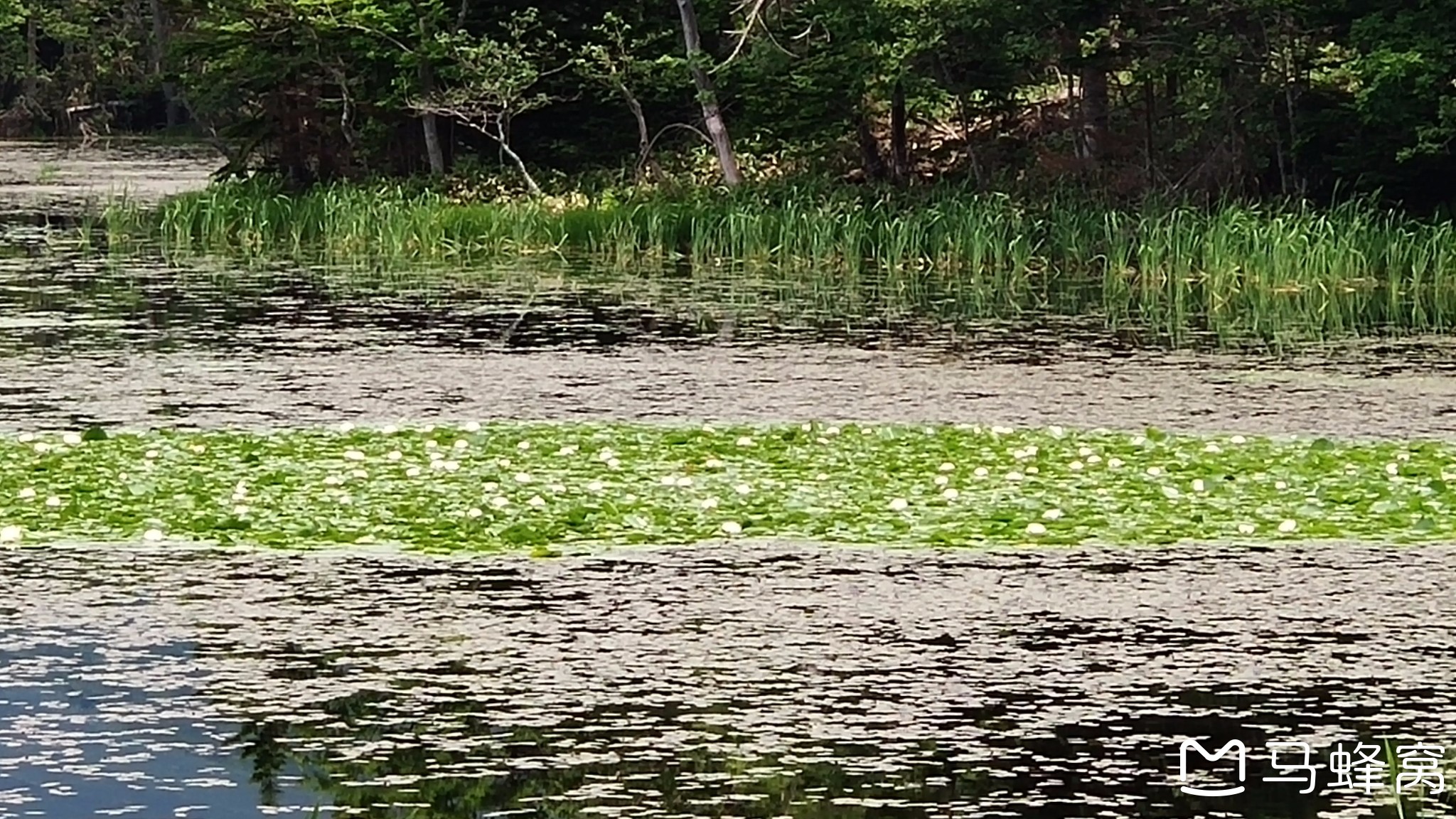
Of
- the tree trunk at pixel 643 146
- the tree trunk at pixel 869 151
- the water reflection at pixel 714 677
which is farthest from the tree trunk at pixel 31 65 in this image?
the water reflection at pixel 714 677

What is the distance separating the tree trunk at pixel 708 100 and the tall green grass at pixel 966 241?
59.4 inches

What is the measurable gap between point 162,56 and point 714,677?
42.3 m

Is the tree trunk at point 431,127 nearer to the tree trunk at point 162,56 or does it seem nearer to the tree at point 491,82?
the tree at point 491,82

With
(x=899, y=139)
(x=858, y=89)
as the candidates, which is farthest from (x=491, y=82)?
(x=899, y=139)

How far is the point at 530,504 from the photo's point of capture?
25.7 feet

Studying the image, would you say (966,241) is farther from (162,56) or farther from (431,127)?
(162,56)

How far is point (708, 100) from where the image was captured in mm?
25078

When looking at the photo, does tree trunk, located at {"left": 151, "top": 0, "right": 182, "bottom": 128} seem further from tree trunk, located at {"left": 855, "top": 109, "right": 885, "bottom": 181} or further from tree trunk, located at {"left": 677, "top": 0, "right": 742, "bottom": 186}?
tree trunk, located at {"left": 855, "top": 109, "right": 885, "bottom": 181}

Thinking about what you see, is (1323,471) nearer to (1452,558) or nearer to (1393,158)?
(1452,558)

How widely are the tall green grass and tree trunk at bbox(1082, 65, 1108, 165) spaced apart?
150 centimetres

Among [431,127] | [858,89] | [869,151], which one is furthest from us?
[431,127]

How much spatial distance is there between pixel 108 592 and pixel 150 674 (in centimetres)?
98

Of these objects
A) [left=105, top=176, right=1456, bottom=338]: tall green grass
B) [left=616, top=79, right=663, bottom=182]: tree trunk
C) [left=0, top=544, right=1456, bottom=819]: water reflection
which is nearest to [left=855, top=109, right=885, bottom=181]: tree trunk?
[left=105, top=176, right=1456, bottom=338]: tall green grass

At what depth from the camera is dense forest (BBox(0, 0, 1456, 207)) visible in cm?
2044
